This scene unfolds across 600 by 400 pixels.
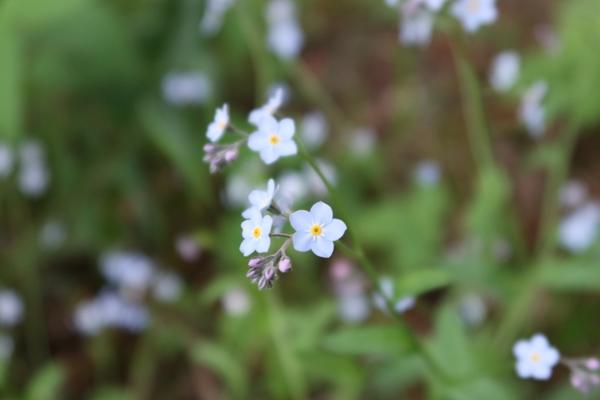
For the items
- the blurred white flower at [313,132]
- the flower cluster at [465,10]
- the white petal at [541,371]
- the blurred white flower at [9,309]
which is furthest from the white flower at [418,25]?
the blurred white flower at [9,309]

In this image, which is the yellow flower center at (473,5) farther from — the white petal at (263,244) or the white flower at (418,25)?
the white petal at (263,244)

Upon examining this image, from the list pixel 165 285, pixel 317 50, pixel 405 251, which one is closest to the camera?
Answer: pixel 405 251

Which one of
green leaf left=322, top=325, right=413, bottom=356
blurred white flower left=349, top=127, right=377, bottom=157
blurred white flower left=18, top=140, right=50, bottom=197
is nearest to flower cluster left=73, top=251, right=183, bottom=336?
blurred white flower left=18, top=140, right=50, bottom=197

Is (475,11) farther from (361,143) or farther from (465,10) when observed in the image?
(361,143)

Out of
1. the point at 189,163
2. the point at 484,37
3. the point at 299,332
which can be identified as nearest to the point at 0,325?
the point at 189,163

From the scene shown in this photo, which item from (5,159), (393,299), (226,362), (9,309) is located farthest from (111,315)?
(393,299)

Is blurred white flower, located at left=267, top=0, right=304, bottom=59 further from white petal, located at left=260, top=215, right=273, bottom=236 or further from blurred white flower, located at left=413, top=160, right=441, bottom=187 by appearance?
white petal, located at left=260, top=215, right=273, bottom=236

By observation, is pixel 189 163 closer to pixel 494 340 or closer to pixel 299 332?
pixel 299 332
